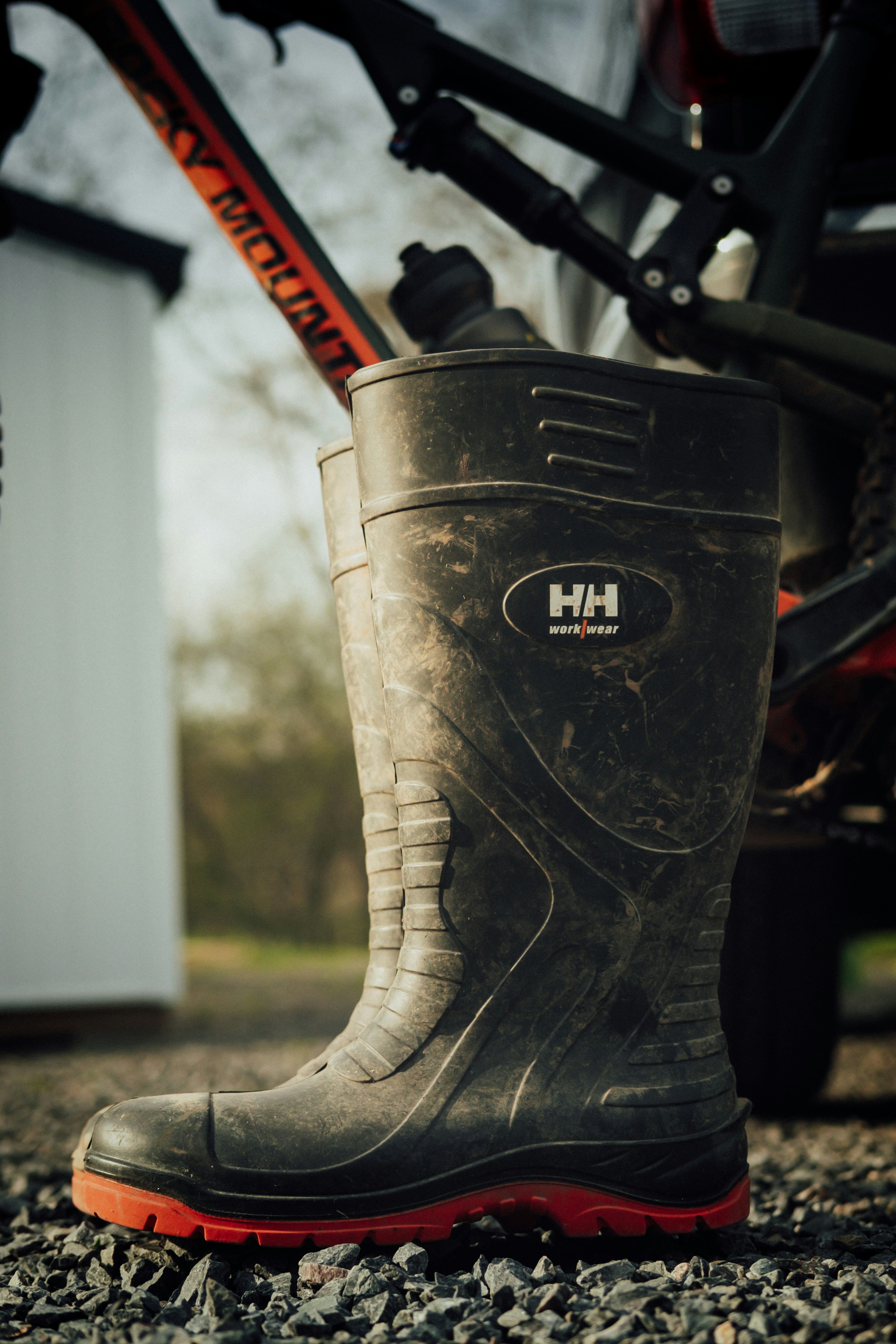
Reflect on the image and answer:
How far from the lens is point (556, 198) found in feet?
5.02

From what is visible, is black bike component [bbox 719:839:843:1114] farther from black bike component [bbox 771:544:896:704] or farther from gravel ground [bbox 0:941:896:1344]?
black bike component [bbox 771:544:896:704]

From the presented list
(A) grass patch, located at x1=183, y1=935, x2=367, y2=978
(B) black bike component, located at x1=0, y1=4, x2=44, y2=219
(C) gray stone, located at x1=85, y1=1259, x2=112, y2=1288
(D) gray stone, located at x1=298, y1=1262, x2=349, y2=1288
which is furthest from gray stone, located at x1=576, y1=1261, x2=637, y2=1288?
(A) grass patch, located at x1=183, y1=935, x2=367, y2=978

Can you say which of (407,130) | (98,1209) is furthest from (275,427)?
(98,1209)

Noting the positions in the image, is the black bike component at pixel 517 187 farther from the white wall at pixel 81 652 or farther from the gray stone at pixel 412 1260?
the white wall at pixel 81 652

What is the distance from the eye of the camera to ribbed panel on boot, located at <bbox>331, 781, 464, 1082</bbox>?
1.08 meters

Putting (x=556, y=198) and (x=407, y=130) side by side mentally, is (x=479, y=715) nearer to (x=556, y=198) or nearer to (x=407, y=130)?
(x=556, y=198)

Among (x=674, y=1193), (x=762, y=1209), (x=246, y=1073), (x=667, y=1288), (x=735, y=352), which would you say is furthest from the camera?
(x=246, y=1073)

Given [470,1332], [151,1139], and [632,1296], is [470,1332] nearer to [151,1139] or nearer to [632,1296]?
[632,1296]

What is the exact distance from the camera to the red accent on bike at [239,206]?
160 centimetres

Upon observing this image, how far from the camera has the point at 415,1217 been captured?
1.03m

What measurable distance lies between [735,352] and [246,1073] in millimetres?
2362

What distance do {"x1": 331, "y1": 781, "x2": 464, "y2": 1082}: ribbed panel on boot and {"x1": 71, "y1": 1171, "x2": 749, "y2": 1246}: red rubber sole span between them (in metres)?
0.13

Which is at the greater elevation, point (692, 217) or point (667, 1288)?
point (692, 217)

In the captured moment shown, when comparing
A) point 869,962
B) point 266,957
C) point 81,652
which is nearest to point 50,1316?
point 81,652
